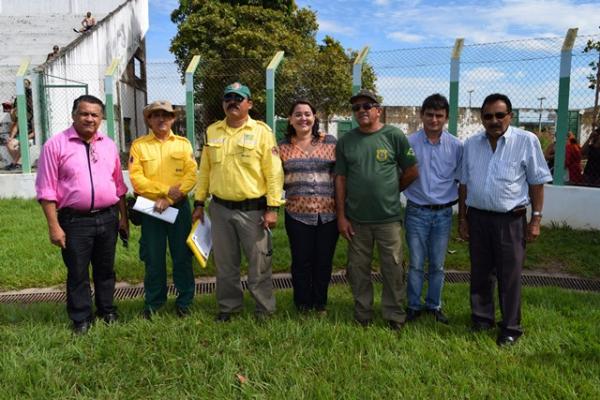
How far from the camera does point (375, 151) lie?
3.48 m

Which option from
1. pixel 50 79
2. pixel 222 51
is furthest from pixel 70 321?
pixel 222 51

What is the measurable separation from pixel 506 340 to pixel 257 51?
14784mm

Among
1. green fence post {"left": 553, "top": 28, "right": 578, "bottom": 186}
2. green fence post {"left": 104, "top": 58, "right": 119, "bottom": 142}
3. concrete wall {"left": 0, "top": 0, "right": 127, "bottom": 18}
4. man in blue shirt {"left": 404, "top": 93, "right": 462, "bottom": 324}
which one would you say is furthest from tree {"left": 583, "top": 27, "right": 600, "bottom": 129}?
concrete wall {"left": 0, "top": 0, "right": 127, "bottom": 18}

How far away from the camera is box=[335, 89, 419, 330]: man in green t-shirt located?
349 centimetres

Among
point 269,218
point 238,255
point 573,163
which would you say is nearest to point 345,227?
point 269,218

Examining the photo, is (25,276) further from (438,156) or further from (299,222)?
(438,156)

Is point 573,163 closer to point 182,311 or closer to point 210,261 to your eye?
point 210,261

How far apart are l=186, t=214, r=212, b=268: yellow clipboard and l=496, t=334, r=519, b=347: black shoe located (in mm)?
2240

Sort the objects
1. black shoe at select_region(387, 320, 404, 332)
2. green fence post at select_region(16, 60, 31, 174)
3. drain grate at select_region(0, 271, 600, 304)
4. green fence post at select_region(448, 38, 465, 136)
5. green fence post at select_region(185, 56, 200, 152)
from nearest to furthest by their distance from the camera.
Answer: black shoe at select_region(387, 320, 404, 332), drain grate at select_region(0, 271, 600, 304), green fence post at select_region(448, 38, 465, 136), green fence post at select_region(185, 56, 200, 152), green fence post at select_region(16, 60, 31, 174)

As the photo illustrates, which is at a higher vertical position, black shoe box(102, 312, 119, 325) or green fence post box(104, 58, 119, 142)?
green fence post box(104, 58, 119, 142)

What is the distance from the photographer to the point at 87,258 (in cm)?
363

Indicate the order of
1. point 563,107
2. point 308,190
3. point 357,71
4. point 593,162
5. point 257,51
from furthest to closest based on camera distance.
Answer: point 257,51
point 357,71
point 593,162
point 563,107
point 308,190

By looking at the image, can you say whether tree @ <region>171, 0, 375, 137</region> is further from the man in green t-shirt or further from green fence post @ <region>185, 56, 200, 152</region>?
the man in green t-shirt

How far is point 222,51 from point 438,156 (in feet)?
48.5
